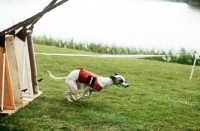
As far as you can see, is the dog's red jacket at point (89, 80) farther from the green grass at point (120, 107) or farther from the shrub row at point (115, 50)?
the shrub row at point (115, 50)

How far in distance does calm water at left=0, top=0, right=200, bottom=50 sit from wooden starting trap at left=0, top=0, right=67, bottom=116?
6928mm

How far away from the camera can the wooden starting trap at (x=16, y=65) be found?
3896mm

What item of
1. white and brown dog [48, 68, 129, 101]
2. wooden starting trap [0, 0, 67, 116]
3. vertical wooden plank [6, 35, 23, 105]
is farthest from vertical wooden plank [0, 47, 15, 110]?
white and brown dog [48, 68, 129, 101]

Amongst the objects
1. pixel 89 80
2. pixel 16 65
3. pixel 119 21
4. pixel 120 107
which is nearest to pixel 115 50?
pixel 119 21

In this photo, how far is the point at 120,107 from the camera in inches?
186

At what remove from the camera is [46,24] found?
13.6 metres

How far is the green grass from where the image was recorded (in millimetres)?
3951

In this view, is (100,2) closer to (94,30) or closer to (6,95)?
(94,30)

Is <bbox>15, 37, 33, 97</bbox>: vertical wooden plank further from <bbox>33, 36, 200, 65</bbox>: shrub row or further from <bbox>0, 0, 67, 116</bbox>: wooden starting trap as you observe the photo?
<bbox>33, 36, 200, 65</bbox>: shrub row

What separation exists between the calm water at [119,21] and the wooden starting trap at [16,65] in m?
6.93

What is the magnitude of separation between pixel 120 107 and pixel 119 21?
29.7 ft

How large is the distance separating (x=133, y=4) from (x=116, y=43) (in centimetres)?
417

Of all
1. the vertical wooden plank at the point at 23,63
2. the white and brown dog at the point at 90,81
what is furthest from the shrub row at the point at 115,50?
the vertical wooden plank at the point at 23,63

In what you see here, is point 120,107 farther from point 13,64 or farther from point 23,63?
point 13,64
